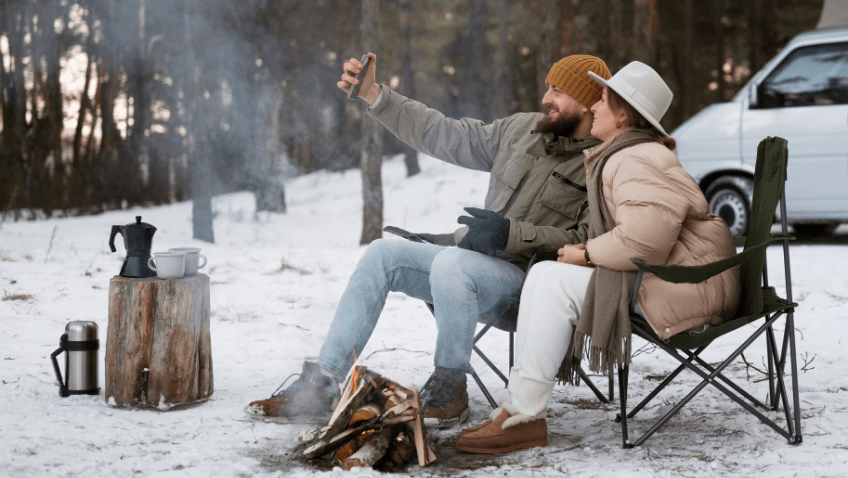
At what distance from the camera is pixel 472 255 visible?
97.0 inches

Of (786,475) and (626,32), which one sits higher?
(626,32)

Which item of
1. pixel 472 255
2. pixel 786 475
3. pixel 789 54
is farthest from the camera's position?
pixel 789 54

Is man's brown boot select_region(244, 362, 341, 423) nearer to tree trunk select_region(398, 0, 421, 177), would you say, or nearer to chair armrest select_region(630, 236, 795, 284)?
chair armrest select_region(630, 236, 795, 284)

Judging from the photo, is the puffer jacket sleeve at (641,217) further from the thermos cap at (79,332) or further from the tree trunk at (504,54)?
the tree trunk at (504,54)

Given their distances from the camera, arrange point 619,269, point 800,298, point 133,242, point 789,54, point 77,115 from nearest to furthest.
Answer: point 619,269
point 133,242
point 800,298
point 789,54
point 77,115

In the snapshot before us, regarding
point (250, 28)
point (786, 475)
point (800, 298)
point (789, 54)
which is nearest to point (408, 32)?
point (250, 28)

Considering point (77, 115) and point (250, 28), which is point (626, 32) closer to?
point (250, 28)

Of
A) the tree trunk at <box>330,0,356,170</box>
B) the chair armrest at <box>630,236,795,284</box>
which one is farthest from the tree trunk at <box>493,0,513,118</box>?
the chair armrest at <box>630,236,795,284</box>

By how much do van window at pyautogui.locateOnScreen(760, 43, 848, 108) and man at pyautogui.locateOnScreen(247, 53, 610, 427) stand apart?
13.2 ft

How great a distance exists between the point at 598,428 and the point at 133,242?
1.80 m

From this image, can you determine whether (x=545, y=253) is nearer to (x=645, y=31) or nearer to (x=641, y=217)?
(x=641, y=217)

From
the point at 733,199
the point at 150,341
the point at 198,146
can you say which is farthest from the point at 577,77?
the point at 198,146

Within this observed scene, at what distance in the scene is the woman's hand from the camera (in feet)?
7.51

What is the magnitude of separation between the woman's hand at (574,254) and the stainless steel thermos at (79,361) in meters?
1.81
